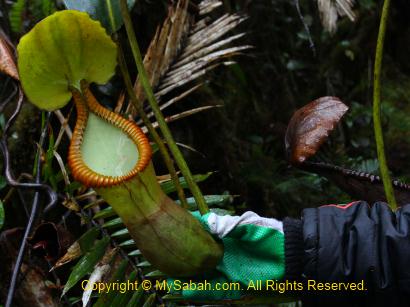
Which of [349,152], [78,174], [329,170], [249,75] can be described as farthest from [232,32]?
[78,174]

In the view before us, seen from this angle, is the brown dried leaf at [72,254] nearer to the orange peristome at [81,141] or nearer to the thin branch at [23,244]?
the thin branch at [23,244]

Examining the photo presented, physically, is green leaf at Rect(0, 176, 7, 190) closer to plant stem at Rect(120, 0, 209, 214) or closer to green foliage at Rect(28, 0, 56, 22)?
green foliage at Rect(28, 0, 56, 22)

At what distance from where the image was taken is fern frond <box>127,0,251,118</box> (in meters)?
1.49

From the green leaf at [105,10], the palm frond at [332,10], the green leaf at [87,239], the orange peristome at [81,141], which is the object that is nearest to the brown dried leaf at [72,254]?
the green leaf at [87,239]

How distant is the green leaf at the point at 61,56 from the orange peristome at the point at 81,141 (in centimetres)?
4

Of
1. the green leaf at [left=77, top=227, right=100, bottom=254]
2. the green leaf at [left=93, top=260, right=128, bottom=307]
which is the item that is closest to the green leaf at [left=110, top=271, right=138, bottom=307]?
the green leaf at [left=93, top=260, right=128, bottom=307]

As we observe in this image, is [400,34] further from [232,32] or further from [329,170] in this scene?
[329,170]

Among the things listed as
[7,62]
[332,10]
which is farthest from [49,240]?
[332,10]

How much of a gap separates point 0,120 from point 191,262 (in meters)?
0.98

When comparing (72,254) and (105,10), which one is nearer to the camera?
(105,10)

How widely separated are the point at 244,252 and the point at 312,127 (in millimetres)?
279

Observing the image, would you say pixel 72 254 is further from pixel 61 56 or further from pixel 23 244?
pixel 61 56

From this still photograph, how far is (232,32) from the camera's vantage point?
2379 millimetres

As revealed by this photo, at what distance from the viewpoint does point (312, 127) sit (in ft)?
3.14
